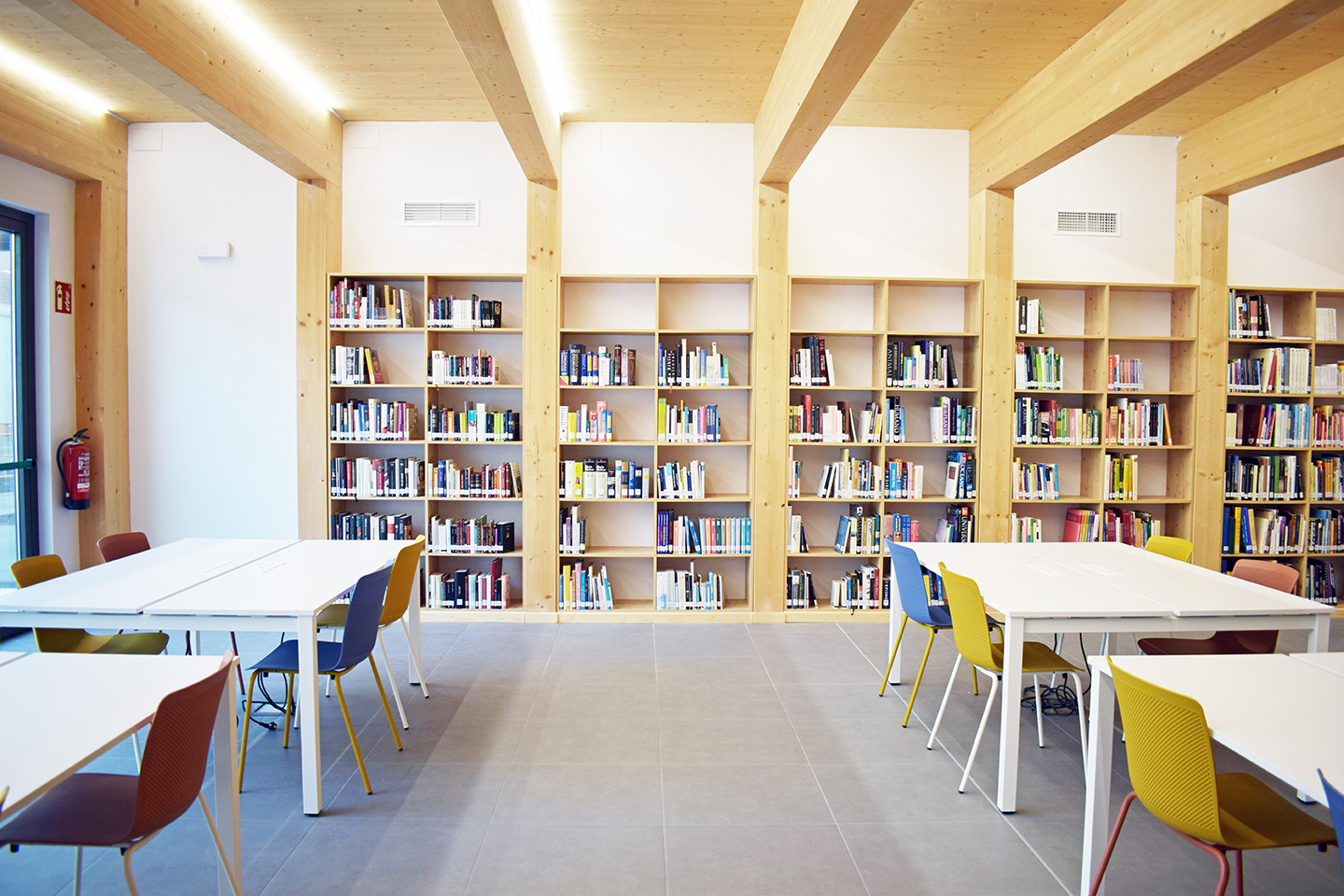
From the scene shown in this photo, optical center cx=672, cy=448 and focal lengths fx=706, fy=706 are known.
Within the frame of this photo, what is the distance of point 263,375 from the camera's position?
5.63 m

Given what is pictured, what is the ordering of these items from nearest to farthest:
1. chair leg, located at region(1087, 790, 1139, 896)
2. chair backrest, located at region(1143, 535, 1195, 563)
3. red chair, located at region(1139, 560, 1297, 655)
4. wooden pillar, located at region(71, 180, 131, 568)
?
chair leg, located at region(1087, 790, 1139, 896) < red chair, located at region(1139, 560, 1297, 655) < chair backrest, located at region(1143, 535, 1195, 563) < wooden pillar, located at region(71, 180, 131, 568)

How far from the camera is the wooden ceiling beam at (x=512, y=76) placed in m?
3.09

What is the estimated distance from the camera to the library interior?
3.80 m

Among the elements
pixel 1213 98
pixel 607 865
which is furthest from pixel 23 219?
pixel 1213 98

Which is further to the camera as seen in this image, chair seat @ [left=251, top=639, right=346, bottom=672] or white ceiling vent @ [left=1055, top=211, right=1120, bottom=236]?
white ceiling vent @ [left=1055, top=211, right=1120, bottom=236]

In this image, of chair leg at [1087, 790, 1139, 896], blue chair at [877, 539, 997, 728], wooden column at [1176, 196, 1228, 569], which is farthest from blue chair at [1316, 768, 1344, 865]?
wooden column at [1176, 196, 1228, 569]

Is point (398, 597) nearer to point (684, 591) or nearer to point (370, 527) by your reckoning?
point (370, 527)

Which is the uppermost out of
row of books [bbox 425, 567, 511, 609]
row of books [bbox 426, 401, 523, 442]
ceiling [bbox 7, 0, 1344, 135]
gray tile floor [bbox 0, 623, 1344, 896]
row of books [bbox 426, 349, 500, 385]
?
ceiling [bbox 7, 0, 1344, 135]

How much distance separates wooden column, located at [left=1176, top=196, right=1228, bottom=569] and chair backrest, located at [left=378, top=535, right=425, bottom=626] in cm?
580

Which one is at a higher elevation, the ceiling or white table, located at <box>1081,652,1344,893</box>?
the ceiling

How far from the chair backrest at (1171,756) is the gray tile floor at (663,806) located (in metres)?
0.68

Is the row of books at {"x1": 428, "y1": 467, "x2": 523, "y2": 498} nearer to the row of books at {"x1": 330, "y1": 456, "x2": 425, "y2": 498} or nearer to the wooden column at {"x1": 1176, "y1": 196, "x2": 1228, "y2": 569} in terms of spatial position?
the row of books at {"x1": 330, "y1": 456, "x2": 425, "y2": 498}

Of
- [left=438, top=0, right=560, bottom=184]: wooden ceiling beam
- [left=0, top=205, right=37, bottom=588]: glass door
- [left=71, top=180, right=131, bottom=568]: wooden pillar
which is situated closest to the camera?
[left=438, top=0, right=560, bottom=184]: wooden ceiling beam

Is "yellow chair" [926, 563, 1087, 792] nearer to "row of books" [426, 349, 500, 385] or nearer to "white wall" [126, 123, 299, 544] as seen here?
"row of books" [426, 349, 500, 385]
